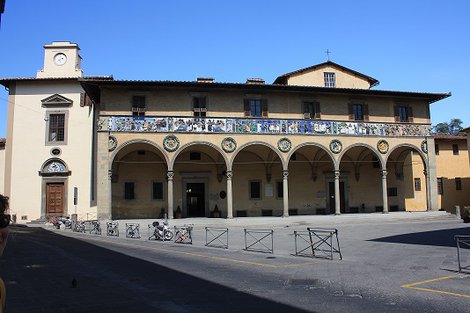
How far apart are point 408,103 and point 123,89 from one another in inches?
788

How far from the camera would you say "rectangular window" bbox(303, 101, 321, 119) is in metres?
28.0

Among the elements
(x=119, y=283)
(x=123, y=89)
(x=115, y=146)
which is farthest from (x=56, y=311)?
(x=123, y=89)

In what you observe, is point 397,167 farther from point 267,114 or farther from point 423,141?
point 267,114

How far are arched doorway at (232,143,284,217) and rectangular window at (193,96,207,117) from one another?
182 inches

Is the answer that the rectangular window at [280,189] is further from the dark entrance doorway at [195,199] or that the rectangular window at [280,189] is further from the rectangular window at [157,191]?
the rectangular window at [157,191]

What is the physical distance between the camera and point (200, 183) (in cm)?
2911

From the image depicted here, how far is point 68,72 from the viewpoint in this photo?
31.5 metres

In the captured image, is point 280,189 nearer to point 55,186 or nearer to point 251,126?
point 251,126

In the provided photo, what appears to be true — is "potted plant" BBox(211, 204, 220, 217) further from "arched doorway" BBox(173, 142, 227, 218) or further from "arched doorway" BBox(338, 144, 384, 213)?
"arched doorway" BBox(338, 144, 384, 213)

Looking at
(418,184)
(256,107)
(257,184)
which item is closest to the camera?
(256,107)

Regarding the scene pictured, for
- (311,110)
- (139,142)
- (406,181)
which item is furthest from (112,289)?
(406,181)

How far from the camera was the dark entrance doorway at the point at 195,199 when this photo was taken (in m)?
29.1

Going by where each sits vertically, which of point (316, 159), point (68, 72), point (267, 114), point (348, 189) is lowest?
point (348, 189)

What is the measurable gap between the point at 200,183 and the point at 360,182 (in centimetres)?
1226
